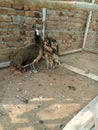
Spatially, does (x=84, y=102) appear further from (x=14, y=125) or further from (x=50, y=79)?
(x=14, y=125)

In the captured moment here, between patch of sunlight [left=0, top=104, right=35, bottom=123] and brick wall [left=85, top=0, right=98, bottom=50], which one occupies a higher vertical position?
brick wall [left=85, top=0, right=98, bottom=50]

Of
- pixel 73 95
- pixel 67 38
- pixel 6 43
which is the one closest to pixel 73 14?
pixel 67 38

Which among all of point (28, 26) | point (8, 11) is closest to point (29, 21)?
point (28, 26)

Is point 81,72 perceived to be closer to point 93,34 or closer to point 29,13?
point 29,13

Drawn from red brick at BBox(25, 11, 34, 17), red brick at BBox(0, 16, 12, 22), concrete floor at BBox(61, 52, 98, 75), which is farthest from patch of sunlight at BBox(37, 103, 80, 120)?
red brick at BBox(25, 11, 34, 17)

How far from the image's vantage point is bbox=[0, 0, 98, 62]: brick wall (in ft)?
11.1

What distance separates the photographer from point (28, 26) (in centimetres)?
372

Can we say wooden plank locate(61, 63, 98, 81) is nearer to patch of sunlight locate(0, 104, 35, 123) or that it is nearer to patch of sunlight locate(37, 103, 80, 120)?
patch of sunlight locate(37, 103, 80, 120)

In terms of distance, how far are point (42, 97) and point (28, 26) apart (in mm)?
1585

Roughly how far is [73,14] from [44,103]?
2.72 metres

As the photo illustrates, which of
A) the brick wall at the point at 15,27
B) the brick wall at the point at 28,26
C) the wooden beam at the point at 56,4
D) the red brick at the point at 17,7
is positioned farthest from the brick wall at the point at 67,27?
the wooden beam at the point at 56,4

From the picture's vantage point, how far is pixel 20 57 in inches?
131

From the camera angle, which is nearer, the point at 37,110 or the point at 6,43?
the point at 37,110

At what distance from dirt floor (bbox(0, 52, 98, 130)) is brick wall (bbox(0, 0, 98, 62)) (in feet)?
1.76
